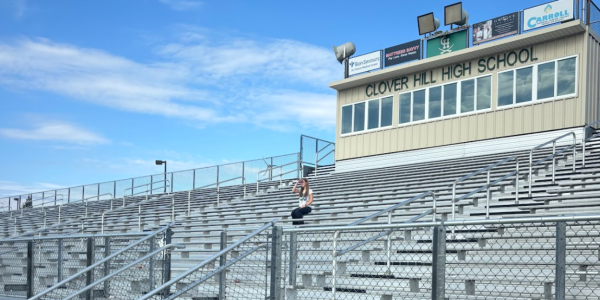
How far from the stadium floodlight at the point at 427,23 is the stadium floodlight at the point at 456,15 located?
650mm

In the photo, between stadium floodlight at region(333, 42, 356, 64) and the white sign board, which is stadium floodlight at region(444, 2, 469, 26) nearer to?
the white sign board

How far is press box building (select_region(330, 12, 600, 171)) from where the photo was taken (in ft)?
62.9

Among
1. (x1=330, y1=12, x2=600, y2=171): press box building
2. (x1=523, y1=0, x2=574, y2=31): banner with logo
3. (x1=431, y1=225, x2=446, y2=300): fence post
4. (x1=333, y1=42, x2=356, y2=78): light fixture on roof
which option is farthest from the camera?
(x1=333, y1=42, x2=356, y2=78): light fixture on roof

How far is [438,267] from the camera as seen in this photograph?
494cm

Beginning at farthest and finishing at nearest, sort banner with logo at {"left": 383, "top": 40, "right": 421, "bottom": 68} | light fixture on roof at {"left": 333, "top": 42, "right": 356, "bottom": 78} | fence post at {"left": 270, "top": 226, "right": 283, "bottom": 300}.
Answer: light fixture on roof at {"left": 333, "top": 42, "right": 356, "bottom": 78} < banner with logo at {"left": 383, "top": 40, "right": 421, "bottom": 68} < fence post at {"left": 270, "top": 226, "right": 283, "bottom": 300}

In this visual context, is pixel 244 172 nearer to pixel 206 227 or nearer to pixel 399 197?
pixel 206 227

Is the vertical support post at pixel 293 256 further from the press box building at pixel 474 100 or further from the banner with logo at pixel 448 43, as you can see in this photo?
the banner with logo at pixel 448 43

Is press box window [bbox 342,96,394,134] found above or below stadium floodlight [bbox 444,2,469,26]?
below

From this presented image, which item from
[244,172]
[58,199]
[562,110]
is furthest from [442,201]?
[58,199]

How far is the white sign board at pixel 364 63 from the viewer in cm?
2461

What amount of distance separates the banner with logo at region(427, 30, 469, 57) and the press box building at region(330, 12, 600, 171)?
58 cm

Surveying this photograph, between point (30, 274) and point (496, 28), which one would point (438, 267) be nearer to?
point (30, 274)

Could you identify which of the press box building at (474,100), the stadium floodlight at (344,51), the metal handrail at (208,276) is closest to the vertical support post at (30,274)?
the metal handrail at (208,276)

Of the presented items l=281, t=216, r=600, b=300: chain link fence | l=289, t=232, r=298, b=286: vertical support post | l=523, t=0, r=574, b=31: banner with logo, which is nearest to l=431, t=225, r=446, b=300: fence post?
l=281, t=216, r=600, b=300: chain link fence
